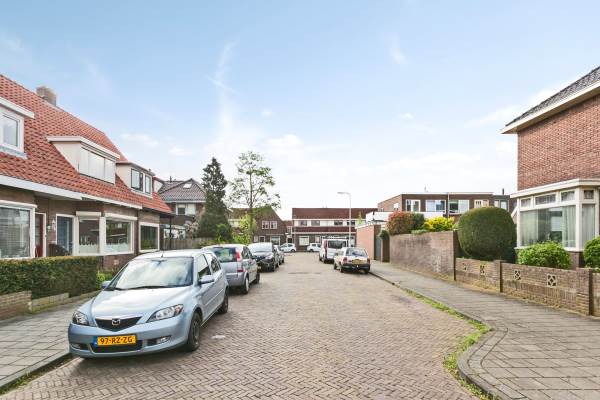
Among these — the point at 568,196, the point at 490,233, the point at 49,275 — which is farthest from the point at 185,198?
the point at 568,196

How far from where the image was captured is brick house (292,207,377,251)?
7431cm

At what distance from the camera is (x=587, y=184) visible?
1244 centimetres

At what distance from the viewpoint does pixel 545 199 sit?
47.1ft

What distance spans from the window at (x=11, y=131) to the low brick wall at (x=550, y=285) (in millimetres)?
16277

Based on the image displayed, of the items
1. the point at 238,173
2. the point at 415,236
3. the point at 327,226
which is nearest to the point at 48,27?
the point at 415,236

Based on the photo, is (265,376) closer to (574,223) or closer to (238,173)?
(574,223)

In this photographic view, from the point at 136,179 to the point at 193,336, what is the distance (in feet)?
55.9

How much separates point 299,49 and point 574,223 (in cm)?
1211

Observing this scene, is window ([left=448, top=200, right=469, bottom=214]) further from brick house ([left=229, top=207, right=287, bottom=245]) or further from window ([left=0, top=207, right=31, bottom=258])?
window ([left=0, top=207, right=31, bottom=258])

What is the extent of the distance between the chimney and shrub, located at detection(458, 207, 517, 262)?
21.2 m

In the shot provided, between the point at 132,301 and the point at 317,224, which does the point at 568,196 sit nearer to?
the point at 132,301

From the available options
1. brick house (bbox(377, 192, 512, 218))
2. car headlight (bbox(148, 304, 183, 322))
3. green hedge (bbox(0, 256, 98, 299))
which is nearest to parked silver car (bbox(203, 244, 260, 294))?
green hedge (bbox(0, 256, 98, 299))

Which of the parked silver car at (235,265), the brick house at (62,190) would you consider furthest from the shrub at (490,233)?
the brick house at (62,190)

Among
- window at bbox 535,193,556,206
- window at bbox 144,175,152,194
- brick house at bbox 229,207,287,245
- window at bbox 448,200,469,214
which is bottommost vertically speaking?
brick house at bbox 229,207,287,245
